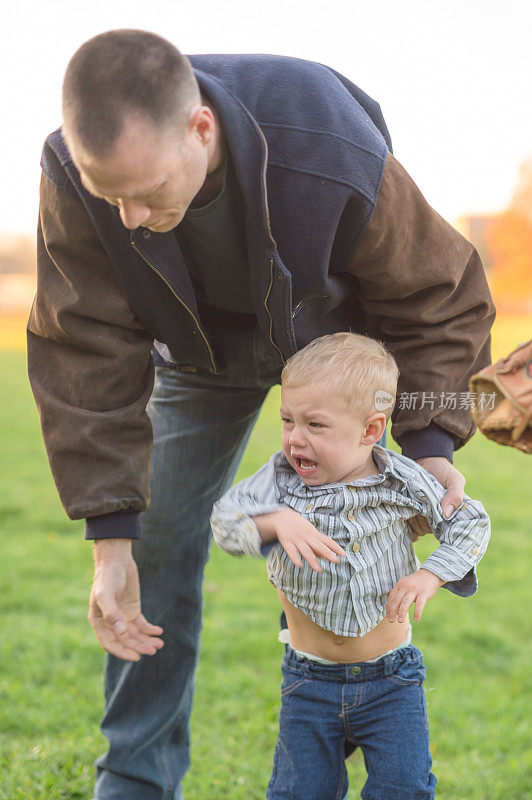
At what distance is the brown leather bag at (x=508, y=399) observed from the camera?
5.11ft

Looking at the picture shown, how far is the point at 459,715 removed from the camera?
3.56 m

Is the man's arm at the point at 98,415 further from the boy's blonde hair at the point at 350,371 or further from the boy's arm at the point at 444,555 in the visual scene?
the boy's arm at the point at 444,555

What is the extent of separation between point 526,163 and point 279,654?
3841 cm

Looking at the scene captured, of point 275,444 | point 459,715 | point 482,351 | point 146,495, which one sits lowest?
point 275,444

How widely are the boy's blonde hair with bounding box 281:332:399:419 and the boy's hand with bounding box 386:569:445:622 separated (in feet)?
1.33

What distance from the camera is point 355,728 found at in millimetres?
2244

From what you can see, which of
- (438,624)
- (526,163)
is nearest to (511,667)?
(438,624)

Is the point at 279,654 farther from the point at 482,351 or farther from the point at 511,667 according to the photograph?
the point at 482,351

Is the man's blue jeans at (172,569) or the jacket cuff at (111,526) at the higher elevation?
the jacket cuff at (111,526)

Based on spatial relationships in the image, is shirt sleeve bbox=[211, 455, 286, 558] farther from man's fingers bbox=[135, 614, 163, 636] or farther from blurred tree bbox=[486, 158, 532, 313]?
blurred tree bbox=[486, 158, 532, 313]

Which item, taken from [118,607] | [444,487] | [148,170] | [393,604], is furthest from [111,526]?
[148,170]

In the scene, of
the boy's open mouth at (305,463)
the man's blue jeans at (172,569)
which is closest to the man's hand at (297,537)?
the boy's open mouth at (305,463)

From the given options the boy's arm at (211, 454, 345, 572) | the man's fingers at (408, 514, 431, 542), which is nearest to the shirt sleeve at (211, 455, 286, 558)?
the boy's arm at (211, 454, 345, 572)

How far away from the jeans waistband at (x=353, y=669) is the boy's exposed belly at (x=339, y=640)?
0.02 meters
